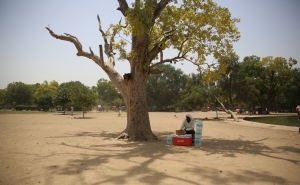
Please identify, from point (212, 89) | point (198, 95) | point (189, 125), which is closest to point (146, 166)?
point (189, 125)

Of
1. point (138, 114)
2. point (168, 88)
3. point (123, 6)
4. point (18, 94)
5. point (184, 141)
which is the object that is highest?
point (168, 88)

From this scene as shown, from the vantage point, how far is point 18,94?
82312 mm

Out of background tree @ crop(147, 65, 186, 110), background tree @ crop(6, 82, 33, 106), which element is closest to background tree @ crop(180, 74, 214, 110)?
background tree @ crop(147, 65, 186, 110)

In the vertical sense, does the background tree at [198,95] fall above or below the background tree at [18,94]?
below

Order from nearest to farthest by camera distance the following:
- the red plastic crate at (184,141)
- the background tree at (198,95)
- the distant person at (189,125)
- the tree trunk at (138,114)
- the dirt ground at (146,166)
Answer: the dirt ground at (146,166) < the red plastic crate at (184,141) < the distant person at (189,125) < the tree trunk at (138,114) < the background tree at (198,95)

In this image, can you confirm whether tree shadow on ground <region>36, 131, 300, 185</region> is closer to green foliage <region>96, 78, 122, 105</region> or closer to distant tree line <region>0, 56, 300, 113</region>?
distant tree line <region>0, 56, 300, 113</region>

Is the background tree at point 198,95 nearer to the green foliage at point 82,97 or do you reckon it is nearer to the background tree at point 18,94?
the green foliage at point 82,97

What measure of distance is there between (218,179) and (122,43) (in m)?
9.08

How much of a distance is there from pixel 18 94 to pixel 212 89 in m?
77.5

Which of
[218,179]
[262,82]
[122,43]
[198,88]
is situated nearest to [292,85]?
[262,82]

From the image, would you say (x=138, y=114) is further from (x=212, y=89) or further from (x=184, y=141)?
(x=212, y=89)

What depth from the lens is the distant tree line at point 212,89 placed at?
3378 centimetres

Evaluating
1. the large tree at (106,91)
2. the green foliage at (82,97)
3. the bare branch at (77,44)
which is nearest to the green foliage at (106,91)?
the large tree at (106,91)

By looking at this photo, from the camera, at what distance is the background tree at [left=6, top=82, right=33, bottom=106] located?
82375mm
